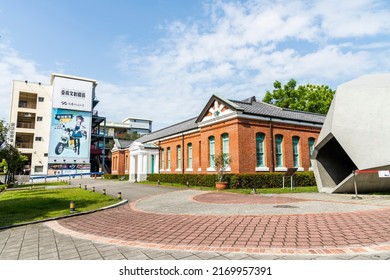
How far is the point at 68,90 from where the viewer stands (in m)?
50.6

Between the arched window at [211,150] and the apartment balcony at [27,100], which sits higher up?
the apartment balcony at [27,100]

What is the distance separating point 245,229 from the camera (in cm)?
600

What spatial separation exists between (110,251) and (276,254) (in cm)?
311

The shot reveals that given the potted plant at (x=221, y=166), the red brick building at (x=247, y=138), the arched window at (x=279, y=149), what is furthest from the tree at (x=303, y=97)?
the potted plant at (x=221, y=166)

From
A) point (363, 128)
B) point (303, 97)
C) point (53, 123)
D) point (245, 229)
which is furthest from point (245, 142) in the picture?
point (53, 123)

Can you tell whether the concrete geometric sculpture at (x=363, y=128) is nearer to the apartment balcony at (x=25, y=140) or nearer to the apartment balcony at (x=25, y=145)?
the apartment balcony at (x=25, y=145)

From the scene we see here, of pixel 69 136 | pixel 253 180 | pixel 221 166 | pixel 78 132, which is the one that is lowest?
pixel 253 180

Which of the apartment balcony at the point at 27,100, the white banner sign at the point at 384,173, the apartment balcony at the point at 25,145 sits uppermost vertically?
the apartment balcony at the point at 27,100

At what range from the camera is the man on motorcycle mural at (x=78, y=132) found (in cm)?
4969

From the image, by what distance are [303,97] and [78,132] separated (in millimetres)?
43628

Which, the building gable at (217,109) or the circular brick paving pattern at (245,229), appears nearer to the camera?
the circular brick paving pattern at (245,229)

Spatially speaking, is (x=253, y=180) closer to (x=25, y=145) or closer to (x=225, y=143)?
(x=225, y=143)

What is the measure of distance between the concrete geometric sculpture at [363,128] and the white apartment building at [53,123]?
4778cm
